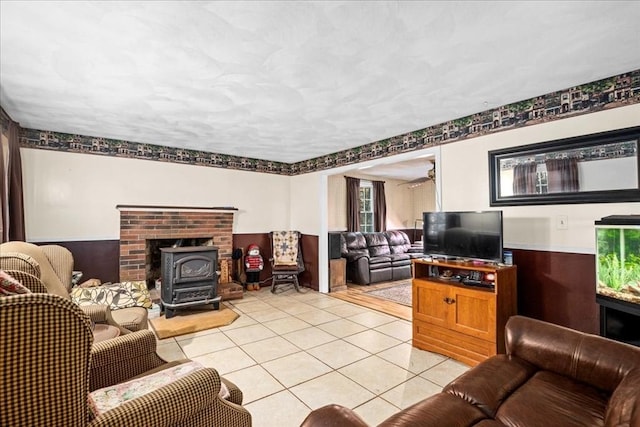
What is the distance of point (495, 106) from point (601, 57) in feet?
3.21

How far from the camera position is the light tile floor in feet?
7.46

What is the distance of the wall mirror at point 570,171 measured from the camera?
243cm

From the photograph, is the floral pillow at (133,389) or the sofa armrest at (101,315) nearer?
the floral pillow at (133,389)

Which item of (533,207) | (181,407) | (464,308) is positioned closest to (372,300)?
(464,308)

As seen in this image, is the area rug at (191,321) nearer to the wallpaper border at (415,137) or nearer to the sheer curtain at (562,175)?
the wallpaper border at (415,137)

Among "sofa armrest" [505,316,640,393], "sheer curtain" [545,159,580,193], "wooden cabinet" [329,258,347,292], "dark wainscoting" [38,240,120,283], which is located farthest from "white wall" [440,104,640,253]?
"dark wainscoting" [38,240,120,283]

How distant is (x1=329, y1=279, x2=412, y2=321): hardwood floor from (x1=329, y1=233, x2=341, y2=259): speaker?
67cm

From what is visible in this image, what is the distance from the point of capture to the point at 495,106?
10.3 ft

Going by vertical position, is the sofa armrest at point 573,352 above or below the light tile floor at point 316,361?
above

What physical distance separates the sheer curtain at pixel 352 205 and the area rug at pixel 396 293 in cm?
189

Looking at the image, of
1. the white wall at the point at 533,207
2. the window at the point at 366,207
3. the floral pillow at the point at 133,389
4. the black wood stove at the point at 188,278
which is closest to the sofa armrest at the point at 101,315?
the floral pillow at the point at 133,389

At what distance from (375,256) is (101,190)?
16.3 ft

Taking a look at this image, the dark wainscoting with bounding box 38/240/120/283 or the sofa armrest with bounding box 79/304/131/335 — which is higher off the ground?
the dark wainscoting with bounding box 38/240/120/283

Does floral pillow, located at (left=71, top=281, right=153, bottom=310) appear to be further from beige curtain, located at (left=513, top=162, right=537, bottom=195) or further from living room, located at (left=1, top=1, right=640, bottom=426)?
beige curtain, located at (left=513, top=162, right=537, bottom=195)
